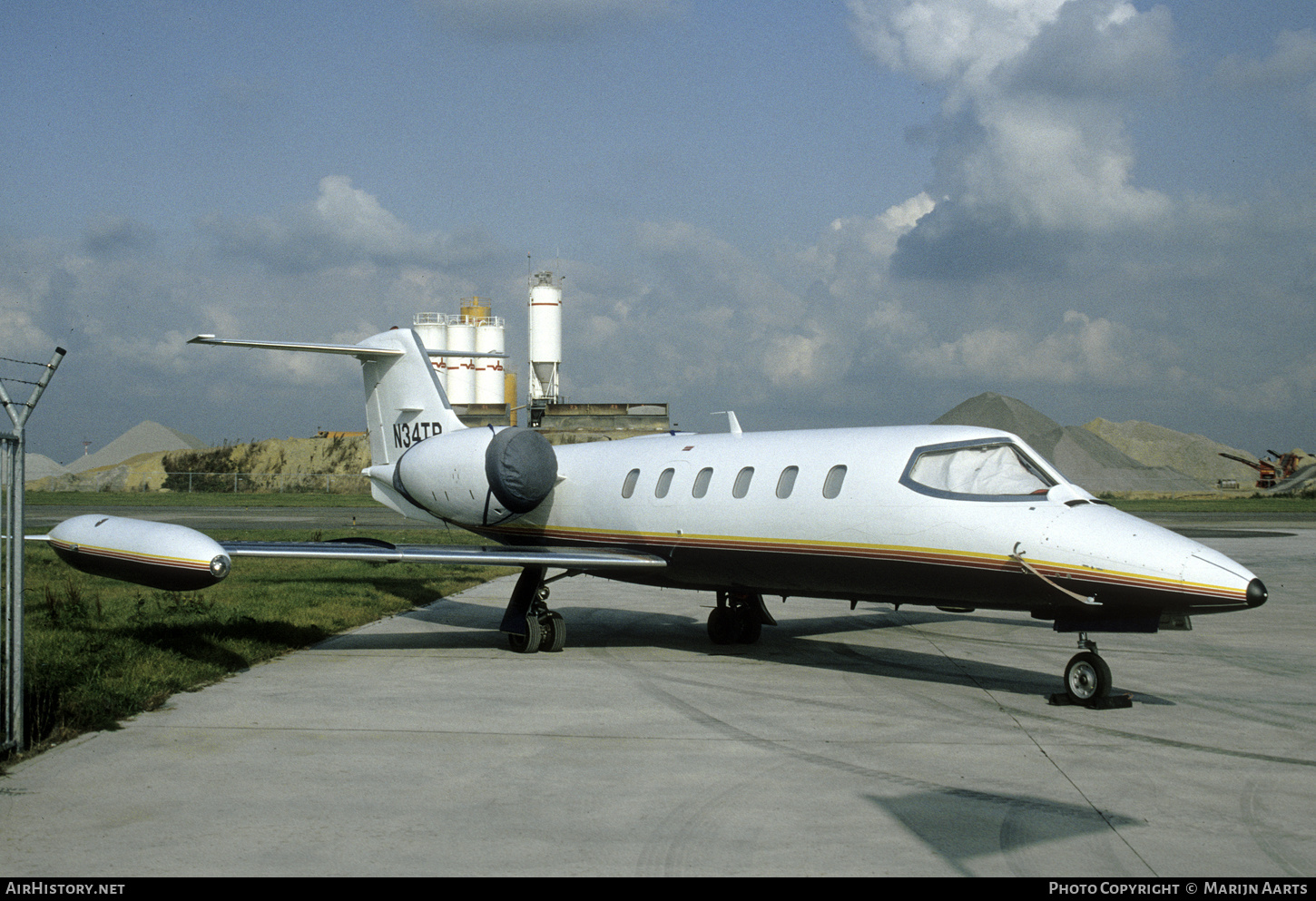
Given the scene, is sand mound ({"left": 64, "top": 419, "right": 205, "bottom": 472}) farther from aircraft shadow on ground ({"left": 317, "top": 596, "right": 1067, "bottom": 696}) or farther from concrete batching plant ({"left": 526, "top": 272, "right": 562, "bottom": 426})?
aircraft shadow on ground ({"left": 317, "top": 596, "right": 1067, "bottom": 696})

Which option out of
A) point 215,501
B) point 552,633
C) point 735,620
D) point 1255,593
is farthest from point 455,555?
point 215,501

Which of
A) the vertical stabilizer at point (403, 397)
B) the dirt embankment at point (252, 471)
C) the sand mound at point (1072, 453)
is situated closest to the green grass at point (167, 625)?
the vertical stabilizer at point (403, 397)

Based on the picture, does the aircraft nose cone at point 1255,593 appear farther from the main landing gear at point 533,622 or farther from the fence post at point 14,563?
the fence post at point 14,563

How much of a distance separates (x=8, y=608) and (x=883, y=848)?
5966 millimetres

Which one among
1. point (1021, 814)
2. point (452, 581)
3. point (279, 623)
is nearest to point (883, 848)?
point (1021, 814)

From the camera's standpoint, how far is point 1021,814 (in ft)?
21.3

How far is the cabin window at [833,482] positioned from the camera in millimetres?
11531

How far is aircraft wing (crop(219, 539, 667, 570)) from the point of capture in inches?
472

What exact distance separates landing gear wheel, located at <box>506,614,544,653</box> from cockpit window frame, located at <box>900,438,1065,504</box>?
16.3 feet

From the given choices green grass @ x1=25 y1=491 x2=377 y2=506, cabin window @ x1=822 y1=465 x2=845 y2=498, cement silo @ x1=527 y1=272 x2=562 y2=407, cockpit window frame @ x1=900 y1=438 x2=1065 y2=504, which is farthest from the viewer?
cement silo @ x1=527 y1=272 x2=562 y2=407

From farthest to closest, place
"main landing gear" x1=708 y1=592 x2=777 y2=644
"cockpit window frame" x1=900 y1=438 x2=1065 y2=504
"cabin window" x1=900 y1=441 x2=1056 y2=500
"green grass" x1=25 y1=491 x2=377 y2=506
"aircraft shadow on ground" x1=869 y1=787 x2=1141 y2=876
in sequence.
Answer: "green grass" x1=25 y1=491 x2=377 y2=506
"main landing gear" x1=708 y1=592 x2=777 y2=644
"cabin window" x1=900 y1=441 x2=1056 y2=500
"cockpit window frame" x1=900 y1=438 x2=1065 y2=504
"aircraft shadow on ground" x1=869 y1=787 x2=1141 y2=876

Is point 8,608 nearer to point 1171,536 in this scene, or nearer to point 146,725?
point 146,725

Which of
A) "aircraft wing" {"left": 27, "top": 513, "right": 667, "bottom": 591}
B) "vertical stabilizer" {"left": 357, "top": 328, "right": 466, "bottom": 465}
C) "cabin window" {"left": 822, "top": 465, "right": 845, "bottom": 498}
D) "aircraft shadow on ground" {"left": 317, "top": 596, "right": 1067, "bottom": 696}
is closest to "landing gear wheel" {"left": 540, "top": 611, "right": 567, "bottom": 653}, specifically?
"aircraft shadow on ground" {"left": 317, "top": 596, "right": 1067, "bottom": 696}

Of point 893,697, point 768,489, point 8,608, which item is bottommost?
point 893,697
